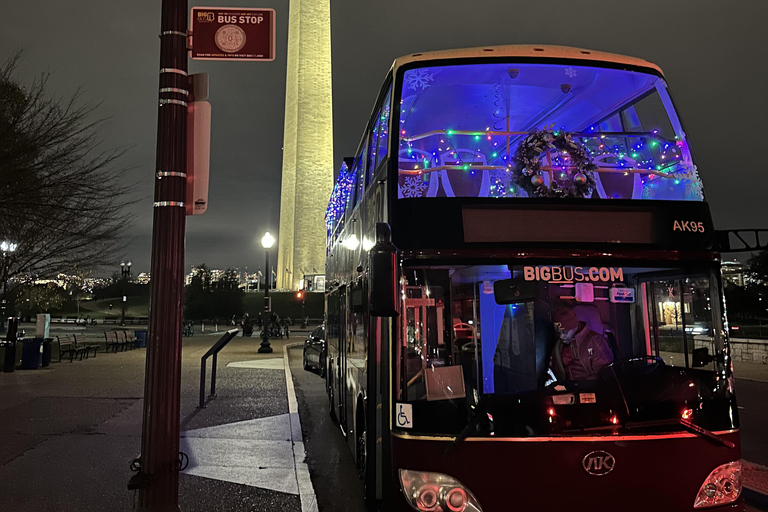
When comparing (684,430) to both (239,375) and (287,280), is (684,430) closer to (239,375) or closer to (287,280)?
(239,375)

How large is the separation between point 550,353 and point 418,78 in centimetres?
227

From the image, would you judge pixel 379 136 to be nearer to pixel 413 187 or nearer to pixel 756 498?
pixel 413 187

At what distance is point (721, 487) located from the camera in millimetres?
3738

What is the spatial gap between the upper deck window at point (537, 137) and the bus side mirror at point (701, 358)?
3.80 feet

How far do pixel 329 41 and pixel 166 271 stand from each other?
150ft

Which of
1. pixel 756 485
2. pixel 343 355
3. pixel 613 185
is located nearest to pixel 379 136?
pixel 613 185

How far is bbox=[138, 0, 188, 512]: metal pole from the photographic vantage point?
14.4 feet

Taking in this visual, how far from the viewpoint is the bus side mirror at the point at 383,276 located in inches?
145

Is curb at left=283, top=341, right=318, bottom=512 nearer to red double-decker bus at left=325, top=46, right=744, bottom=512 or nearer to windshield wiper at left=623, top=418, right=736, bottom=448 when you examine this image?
red double-decker bus at left=325, top=46, right=744, bottom=512

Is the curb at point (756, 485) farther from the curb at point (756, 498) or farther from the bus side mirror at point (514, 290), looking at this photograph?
the bus side mirror at point (514, 290)

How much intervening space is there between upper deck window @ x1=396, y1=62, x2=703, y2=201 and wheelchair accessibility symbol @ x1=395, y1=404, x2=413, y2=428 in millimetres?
1395

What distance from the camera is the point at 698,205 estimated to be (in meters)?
4.24

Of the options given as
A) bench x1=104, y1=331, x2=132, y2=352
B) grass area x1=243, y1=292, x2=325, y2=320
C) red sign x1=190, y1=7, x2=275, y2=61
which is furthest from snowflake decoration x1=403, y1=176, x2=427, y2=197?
grass area x1=243, y1=292, x2=325, y2=320

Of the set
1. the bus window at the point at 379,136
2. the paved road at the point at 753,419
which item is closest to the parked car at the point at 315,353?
the paved road at the point at 753,419
